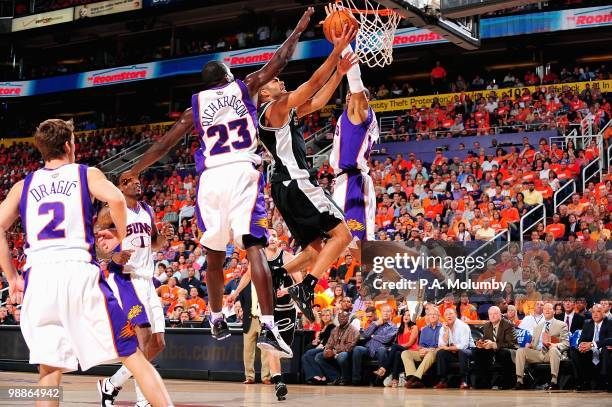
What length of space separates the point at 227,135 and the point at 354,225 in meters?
2.25

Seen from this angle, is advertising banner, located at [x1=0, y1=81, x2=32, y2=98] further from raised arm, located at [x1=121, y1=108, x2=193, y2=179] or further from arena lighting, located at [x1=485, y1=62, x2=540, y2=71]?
raised arm, located at [x1=121, y1=108, x2=193, y2=179]

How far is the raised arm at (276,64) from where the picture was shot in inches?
263

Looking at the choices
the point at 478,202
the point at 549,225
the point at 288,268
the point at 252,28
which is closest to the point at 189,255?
the point at 478,202

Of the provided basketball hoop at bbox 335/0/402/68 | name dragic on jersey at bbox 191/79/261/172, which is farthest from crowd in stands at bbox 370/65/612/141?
name dragic on jersey at bbox 191/79/261/172

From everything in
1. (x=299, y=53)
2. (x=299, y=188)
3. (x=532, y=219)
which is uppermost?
(x=299, y=53)

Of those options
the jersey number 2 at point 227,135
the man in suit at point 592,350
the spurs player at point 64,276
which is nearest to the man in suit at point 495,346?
the man in suit at point 592,350

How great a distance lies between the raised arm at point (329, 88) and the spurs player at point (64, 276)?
230 cm

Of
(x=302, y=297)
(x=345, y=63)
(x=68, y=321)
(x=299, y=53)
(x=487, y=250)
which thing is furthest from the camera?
(x=299, y=53)

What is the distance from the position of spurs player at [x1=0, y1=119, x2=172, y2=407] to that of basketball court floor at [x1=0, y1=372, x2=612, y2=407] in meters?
3.17

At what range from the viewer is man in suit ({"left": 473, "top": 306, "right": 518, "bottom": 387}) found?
11.3 meters

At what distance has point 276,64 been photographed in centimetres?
667

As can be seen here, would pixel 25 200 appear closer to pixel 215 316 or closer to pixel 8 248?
pixel 8 248

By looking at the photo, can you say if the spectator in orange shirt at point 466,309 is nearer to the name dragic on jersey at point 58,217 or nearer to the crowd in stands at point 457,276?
the crowd in stands at point 457,276

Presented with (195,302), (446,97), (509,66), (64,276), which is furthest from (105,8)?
(64,276)
